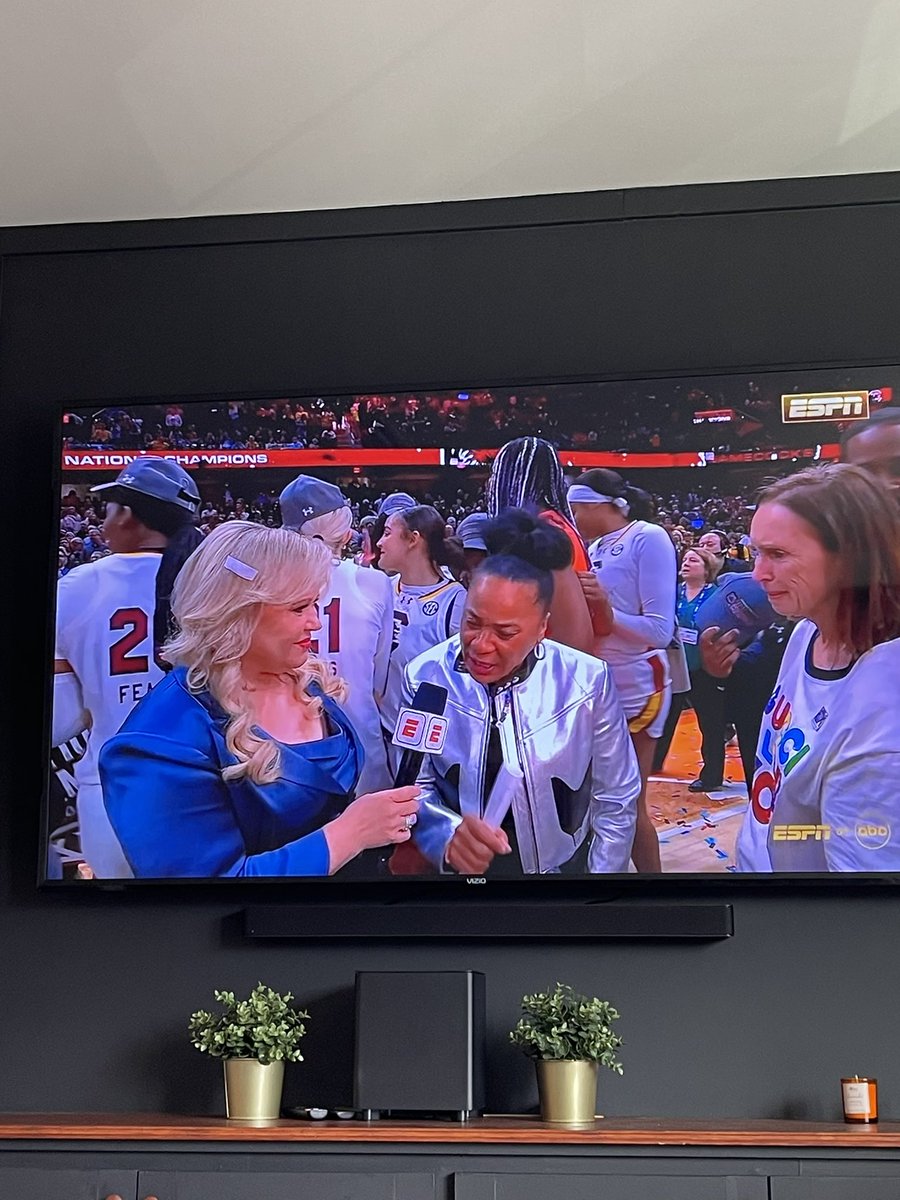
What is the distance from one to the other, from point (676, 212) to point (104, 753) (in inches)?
77.0

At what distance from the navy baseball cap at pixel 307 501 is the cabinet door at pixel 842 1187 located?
5.65ft

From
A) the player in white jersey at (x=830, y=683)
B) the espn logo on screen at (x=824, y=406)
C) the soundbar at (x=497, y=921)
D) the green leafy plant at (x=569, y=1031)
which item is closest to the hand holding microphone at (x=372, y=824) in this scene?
the soundbar at (x=497, y=921)

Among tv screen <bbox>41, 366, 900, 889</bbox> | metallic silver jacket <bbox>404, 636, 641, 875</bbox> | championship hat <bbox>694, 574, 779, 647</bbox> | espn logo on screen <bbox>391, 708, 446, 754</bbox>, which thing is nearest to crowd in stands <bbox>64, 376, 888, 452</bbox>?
tv screen <bbox>41, 366, 900, 889</bbox>

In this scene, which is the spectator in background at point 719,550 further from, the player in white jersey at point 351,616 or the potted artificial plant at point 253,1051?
the potted artificial plant at point 253,1051

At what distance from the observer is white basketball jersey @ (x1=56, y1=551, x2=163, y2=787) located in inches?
122

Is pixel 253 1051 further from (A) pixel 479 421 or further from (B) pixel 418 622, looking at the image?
(A) pixel 479 421

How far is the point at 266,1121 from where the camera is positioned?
2.70 metres

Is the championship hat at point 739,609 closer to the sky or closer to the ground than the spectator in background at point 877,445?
closer to the ground

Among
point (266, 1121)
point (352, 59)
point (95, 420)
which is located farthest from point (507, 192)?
point (266, 1121)

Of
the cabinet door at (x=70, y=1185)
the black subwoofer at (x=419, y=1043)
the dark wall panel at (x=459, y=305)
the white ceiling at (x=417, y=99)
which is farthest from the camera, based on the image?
the dark wall panel at (x=459, y=305)

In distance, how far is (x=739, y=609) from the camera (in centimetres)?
297

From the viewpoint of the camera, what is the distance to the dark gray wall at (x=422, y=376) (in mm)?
2922

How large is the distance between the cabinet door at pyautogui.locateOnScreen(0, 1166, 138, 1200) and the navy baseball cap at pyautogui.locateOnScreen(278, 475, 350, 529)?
1.45m

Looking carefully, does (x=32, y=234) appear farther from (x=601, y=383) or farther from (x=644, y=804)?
(x=644, y=804)
